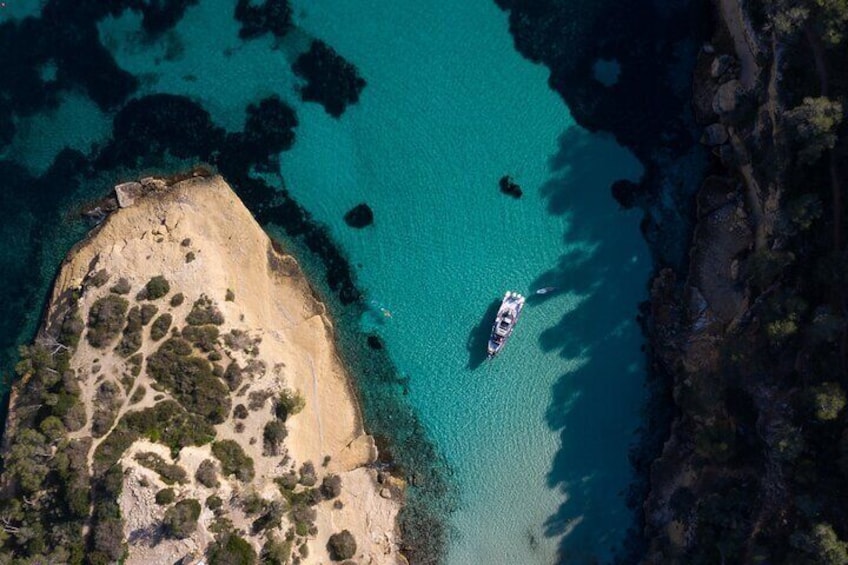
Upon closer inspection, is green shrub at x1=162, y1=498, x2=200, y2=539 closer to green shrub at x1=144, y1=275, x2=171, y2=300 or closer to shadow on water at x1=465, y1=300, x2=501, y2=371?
green shrub at x1=144, y1=275, x2=171, y2=300

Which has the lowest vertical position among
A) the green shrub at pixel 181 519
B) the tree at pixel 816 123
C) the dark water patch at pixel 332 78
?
the green shrub at pixel 181 519

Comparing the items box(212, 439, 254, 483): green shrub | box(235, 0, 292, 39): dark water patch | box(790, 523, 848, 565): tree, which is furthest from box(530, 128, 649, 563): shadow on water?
box(235, 0, 292, 39): dark water patch

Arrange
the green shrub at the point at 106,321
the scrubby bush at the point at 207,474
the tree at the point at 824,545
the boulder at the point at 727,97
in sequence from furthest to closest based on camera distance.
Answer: the green shrub at the point at 106,321, the boulder at the point at 727,97, the scrubby bush at the point at 207,474, the tree at the point at 824,545

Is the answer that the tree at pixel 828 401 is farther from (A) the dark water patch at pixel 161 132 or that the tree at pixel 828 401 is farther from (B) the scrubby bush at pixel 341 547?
(A) the dark water patch at pixel 161 132

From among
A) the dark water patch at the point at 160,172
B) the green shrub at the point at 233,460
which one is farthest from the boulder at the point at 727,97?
the green shrub at the point at 233,460

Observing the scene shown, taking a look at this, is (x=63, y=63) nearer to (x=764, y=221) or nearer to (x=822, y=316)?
(x=764, y=221)

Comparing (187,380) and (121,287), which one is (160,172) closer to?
(121,287)

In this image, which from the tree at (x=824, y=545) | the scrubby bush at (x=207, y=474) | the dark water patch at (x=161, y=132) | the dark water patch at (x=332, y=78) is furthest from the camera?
the dark water patch at (x=161, y=132)
